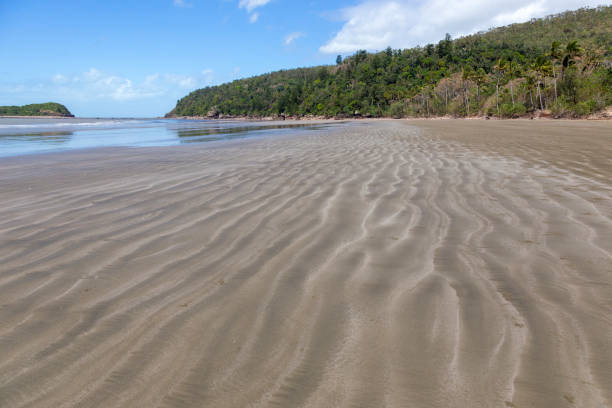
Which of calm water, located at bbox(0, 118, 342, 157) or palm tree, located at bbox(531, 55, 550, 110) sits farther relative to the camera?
palm tree, located at bbox(531, 55, 550, 110)

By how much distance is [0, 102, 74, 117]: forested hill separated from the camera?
4624 inches

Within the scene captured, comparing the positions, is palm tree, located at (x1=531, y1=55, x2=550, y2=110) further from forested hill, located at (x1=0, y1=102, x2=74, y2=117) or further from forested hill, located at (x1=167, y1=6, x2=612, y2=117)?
forested hill, located at (x1=0, y1=102, x2=74, y2=117)

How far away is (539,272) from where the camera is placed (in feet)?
6.73

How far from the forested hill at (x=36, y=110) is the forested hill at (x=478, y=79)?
53.9 meters

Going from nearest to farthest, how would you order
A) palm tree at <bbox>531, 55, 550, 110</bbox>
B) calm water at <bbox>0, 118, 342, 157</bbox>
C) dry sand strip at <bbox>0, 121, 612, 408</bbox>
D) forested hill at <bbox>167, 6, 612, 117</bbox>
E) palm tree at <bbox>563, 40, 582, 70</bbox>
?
dry sand strip at <bbox>0, 121, 612, 408</bbox> < calm water at <bbox>0, 118, 342, 157</bbox> < palm tree at <bbox>563, 40, 582, 70</bbox> < forested hill at <bbox>167, 6, 612, 117</bbox> < palm tree at <bbox>531, 55, 550, 110</bbox>

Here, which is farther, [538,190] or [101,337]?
[538,190]

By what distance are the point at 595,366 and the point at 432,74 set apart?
93.2 metres

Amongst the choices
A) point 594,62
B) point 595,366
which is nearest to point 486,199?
point 595,366

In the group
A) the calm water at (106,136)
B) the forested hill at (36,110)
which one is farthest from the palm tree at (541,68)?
the forested hill at (36,110)

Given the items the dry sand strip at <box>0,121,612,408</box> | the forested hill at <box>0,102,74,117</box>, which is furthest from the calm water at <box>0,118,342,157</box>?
the forested hill at <box>0,102,74,117</box>

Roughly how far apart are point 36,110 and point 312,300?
159m

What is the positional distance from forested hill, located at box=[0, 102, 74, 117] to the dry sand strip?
151m

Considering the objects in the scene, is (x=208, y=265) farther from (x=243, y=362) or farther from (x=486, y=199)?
(x=486, y=199)

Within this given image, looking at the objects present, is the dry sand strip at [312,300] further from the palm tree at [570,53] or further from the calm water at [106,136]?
the palm tree at [570,53]
